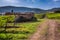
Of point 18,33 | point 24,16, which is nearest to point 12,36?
point 18,33

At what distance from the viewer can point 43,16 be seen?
3219 centimetres

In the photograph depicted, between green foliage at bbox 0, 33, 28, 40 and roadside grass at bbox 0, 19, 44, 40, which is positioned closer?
green foliage at bbox 0, 33, 28, 40

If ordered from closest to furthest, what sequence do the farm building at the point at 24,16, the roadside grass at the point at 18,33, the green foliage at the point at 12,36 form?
the green foliage at the point at 12,36, the roadside grass at the point at 18,33, the farm building at the point at 24,16

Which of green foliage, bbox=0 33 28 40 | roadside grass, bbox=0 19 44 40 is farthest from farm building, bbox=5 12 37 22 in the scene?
green foliage, bbox=0 33 28 40

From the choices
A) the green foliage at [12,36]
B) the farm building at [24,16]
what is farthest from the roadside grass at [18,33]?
the farm building at [24,16]

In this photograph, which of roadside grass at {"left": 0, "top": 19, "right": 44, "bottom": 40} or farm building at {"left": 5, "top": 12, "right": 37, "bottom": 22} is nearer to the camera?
roadside grass at {"left": 0, "top": 19, "right": 44, "bottom": 40}

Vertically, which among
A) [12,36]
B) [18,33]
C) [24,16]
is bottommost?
[24,16]

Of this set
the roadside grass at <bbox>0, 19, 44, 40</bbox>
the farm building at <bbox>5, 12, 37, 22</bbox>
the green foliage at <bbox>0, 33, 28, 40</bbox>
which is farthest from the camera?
the farm building at <bbox>5, 12, 37, 22</bbox>

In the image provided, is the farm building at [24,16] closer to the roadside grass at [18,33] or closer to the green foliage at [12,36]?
the roadside grass at [18,33]

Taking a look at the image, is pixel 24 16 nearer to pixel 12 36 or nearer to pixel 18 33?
pixel 18 33

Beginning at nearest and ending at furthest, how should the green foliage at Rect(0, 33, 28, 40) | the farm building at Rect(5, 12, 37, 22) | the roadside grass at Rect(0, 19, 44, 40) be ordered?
the green foliage at Rect(0, 33, 28, 40)
the roadside grass at Rect(0, 19, 44, 40)
the farm building at Rect(5, 12, 37, 22)

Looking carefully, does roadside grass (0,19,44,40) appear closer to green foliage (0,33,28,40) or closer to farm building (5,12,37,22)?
green foliage (0,33,28,40)

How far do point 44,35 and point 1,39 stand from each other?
3.08 meters

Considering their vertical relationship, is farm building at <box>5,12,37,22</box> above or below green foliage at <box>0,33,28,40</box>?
below
